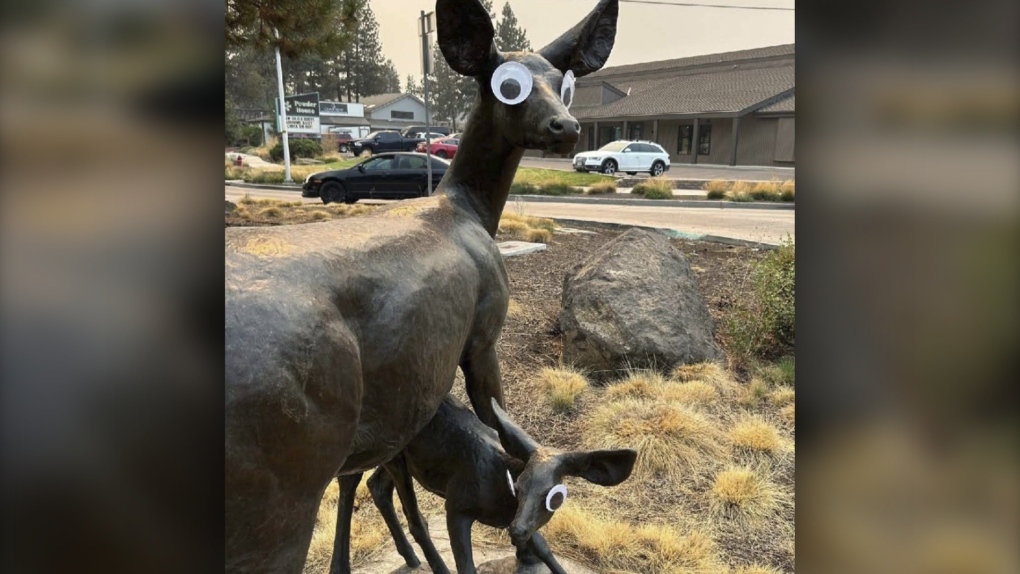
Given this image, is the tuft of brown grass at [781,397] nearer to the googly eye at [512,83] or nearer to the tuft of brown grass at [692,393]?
the tuft of brown grass at [692,393]

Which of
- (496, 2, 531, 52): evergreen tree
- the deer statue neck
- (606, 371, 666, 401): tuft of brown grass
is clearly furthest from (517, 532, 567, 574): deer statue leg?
(496, 2, 531, 52): evergreen tree

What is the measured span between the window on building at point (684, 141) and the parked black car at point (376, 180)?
973 inches

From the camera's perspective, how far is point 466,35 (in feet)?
7.68

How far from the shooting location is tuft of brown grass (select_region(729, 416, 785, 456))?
524 centimetres

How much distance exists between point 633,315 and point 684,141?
3451cm

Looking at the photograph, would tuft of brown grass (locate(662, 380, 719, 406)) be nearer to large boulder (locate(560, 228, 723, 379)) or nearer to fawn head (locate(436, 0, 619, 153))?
large boulder (locate(560, 228, 723, 379))

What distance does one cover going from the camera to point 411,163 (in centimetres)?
1711

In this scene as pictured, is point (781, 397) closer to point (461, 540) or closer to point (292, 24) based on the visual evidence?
point (461, 540)

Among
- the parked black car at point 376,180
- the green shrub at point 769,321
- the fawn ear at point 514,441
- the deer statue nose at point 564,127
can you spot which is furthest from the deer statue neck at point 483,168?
the parked black car at point 376,180

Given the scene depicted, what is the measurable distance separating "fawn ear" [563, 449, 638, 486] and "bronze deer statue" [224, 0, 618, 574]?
1.32ft

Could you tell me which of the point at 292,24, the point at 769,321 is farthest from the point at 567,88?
the point at 769,321

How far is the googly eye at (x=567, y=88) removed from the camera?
8.02 feet
